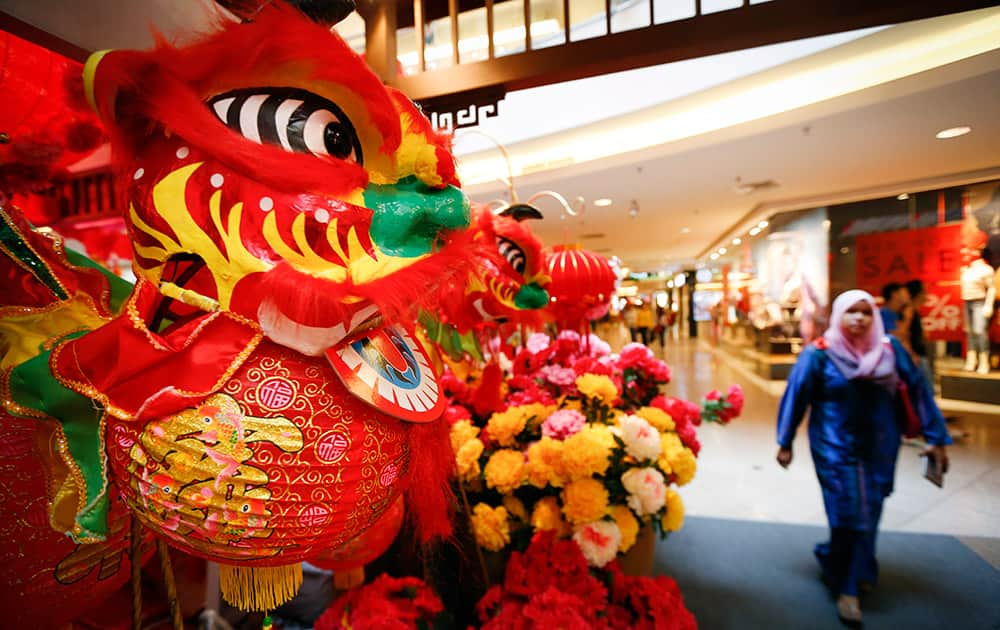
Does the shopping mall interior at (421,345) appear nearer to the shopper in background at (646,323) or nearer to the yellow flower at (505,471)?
the yellow flower at (505,471)

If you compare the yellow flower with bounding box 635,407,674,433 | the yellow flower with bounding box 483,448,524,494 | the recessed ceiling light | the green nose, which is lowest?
the yellow flower with bounding box 483,448,524,494

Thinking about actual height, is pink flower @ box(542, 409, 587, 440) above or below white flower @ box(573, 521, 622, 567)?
above

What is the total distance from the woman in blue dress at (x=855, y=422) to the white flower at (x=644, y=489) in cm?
100

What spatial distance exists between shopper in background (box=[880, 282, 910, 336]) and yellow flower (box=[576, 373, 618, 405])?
1.10 meters

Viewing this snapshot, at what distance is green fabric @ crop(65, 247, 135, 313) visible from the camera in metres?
0.62

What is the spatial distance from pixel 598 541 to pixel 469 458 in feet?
1.26

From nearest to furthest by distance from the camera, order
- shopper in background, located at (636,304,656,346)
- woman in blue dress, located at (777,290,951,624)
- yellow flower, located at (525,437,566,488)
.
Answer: yellow flower, located at (525,437,566,488)
woman in blue dress, located at (777,290,951,624)
shopper in background, located at (636,304,656,346)

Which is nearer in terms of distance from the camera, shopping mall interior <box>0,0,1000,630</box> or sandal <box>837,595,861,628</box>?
shopping mall interior <box>0,0,1000,630</box>

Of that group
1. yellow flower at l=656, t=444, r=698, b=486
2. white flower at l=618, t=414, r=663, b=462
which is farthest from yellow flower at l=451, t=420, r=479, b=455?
yellow flower at l=656, t=444, r=698, b=486

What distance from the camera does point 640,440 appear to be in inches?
47.2

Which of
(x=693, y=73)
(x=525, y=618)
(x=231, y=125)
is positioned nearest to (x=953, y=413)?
(x=525, y=618)

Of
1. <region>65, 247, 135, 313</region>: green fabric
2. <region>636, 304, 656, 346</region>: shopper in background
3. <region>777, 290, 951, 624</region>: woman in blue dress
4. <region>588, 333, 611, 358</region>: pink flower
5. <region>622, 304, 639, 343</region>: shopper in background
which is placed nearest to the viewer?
<region>65, 247, 135, 313</region>: green fabric

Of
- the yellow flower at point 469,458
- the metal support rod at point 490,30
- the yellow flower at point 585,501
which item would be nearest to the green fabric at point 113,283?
the metal support rod at point 490,30

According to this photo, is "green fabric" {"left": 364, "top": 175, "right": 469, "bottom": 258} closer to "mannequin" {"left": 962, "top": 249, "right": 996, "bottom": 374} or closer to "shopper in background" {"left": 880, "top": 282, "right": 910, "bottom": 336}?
"mannequin" {"left": 962, "top": 249, "right": 996, "bottom": 374}
